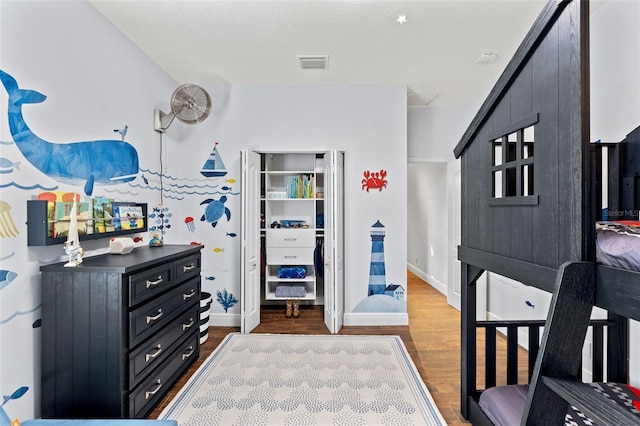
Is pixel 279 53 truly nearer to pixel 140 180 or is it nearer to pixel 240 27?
pixel 240 27

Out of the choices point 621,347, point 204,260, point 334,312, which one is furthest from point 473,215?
point 204,260

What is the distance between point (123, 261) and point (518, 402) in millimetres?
2360

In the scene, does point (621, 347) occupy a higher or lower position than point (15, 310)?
lower

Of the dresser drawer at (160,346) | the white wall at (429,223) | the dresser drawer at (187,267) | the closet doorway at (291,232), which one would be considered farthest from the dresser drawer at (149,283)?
the white wall at (429,223)

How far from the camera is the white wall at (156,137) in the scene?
1.75 m

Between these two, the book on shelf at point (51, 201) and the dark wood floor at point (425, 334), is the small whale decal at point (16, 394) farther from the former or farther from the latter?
the book on shelf at point (51, 201)

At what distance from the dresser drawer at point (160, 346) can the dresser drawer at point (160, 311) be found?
0.19 ft

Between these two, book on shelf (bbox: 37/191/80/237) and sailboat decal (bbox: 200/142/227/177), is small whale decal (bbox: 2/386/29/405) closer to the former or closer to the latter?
book on shelf (bbox: 37/191/80/237)

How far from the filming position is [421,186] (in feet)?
19.8

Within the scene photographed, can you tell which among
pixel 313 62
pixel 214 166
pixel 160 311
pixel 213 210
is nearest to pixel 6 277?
pixel 160 311

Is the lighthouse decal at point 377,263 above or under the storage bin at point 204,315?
above

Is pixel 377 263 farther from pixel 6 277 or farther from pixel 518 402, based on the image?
pixel 6 277

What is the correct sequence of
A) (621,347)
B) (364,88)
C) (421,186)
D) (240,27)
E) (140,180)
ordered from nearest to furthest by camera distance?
1. (621,347)
2. (240,27)
3. (140,180)
4. (364,88)
5. (421,186)

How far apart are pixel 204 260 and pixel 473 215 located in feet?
9.99
